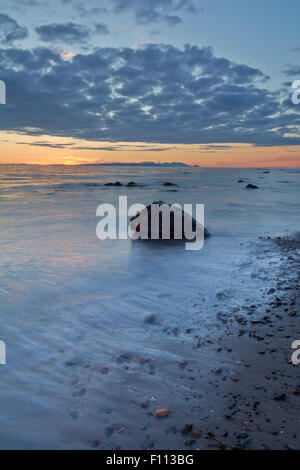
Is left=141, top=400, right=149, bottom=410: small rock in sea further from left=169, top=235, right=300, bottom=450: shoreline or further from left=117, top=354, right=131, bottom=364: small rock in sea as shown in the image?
left=117, top=354, right=131, bottom=364: small rock in sea

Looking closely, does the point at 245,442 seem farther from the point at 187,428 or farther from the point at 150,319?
the point at 150,319

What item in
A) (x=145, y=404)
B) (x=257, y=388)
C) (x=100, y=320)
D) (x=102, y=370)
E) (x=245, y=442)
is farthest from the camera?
(x=100, y=320)

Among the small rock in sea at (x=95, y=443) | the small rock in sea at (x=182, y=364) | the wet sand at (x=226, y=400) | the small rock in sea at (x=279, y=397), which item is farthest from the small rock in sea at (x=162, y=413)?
the small rock in sea at (x=279, y=397)

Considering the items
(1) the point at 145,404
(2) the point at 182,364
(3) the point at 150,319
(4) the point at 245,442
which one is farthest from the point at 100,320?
(4) the point at 245,442

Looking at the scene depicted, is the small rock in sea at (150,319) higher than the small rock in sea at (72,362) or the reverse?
higher

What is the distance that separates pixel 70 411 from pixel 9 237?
316 inches

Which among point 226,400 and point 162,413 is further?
point 226,400

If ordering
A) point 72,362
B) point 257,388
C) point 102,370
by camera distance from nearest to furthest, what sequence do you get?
point 257,388 → point 102,370 → point 72,362

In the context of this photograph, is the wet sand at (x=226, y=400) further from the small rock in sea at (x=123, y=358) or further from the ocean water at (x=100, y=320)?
the small rock in sea at (x=123, y=358)

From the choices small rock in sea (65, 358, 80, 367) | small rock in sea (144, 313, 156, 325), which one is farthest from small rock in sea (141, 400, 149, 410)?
small rock in sea (144, 313, 156, 325)

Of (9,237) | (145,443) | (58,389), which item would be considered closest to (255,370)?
(145,443)

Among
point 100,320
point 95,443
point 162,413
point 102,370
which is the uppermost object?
point 100,320

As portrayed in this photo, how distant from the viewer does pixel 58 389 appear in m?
2.80
